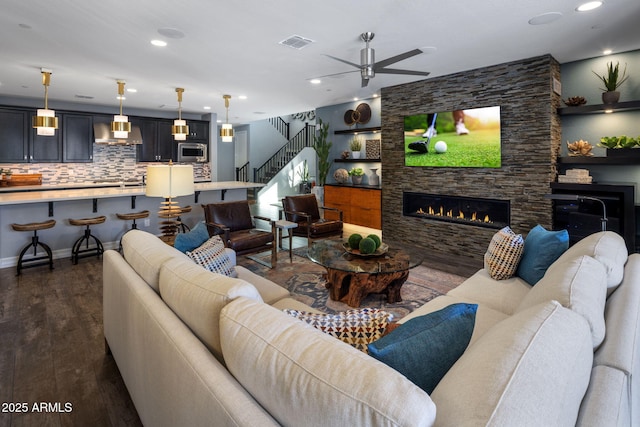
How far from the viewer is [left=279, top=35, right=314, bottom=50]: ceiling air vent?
12.3ft

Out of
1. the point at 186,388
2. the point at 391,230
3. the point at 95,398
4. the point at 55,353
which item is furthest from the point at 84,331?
the point at 391,230

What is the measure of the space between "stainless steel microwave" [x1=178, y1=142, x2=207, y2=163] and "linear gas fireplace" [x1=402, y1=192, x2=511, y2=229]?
219 inches

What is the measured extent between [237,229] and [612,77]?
499 centimetres

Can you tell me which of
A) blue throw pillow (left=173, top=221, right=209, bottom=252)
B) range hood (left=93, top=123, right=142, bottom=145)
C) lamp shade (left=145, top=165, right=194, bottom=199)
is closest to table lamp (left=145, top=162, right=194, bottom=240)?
lamp shade (left=145, top=165, right=194, bottom=199)

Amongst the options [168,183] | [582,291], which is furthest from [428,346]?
[168,183]

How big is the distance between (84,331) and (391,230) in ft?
16.2

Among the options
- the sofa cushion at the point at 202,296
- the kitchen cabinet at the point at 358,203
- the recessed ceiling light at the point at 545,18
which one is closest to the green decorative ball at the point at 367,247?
the sofa cushion at the point at 202,296

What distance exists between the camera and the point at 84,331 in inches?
112

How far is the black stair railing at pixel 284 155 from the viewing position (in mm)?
11211

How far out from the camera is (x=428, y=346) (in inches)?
40.4

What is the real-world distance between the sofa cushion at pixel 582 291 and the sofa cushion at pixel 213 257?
174cm

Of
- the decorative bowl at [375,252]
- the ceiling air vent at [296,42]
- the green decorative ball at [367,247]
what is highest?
the ceiling air vent at [296,42]

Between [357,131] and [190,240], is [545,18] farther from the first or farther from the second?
[357,131]

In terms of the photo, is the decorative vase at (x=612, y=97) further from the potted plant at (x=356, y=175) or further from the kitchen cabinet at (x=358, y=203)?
the potted plant at (x=356, y=175)
